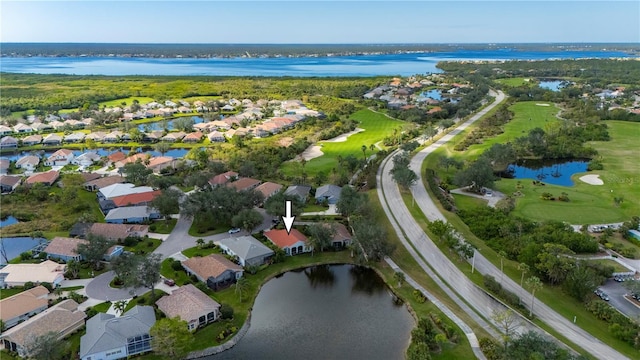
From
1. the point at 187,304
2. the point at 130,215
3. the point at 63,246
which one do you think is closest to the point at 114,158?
the point at 130,215

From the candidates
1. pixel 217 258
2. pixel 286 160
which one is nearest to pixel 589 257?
pixel 217 258

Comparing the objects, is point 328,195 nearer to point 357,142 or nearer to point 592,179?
point 357,142

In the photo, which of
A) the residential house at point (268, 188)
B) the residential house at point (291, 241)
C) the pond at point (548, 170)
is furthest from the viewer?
the pond at point (548, 170)

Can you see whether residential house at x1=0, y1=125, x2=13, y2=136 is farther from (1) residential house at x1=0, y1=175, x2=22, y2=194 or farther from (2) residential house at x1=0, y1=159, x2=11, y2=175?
(1) residential house at x1=0, y1=175, x2=22, y2=194

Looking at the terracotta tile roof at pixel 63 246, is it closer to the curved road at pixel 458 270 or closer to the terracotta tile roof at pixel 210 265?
the terracotta tile roof at pixel 210 265

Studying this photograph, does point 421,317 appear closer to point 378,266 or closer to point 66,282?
point 378,266

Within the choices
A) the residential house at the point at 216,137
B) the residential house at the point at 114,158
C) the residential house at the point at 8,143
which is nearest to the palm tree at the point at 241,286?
the residential house at the point at 114,158
